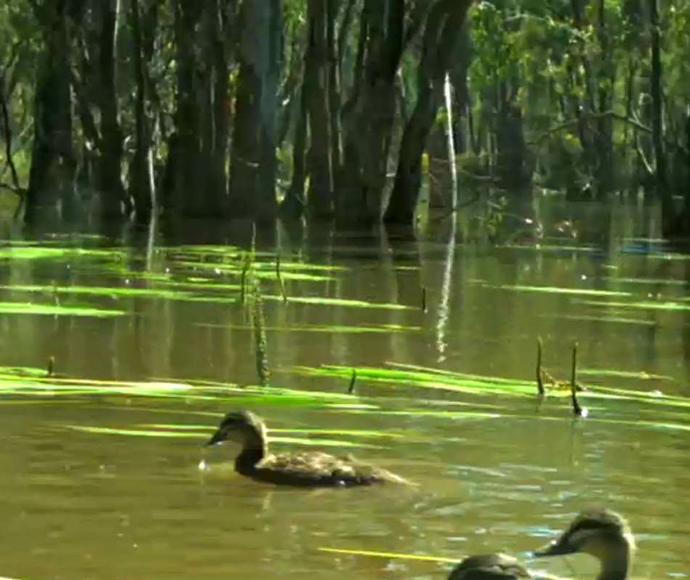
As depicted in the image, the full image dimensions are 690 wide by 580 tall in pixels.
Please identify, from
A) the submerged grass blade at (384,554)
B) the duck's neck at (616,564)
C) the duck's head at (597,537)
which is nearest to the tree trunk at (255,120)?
the submerged grass blade at (384,554)

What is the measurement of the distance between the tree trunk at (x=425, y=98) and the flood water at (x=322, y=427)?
12483 millimetres

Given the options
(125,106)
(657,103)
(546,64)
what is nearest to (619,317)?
(657,103)

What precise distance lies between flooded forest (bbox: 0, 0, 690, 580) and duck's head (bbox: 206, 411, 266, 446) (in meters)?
0.01

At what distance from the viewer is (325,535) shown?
6586 millimetres

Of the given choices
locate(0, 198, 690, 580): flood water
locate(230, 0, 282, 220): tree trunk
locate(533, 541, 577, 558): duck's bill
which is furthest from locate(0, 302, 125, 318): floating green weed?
locate(230, 0, 282, 220): tree trunk

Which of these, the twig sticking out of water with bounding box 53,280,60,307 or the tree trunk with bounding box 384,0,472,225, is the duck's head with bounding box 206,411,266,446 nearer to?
the twig sticking out of water with bounding box 53,280,60,307

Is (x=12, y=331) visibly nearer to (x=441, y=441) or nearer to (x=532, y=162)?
(x=441, y=441)

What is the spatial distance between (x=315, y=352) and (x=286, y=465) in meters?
4.32

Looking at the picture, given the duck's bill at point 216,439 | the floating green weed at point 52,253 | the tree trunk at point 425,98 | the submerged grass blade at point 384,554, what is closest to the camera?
the submerged grass blade at point 384,554

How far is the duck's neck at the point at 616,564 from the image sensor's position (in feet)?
18.4

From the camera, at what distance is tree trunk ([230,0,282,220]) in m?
32.3

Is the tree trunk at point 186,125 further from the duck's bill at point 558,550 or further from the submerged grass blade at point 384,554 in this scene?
the duck's bill at point 558,550

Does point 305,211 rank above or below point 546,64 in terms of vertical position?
below

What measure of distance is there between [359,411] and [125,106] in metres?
40.6
